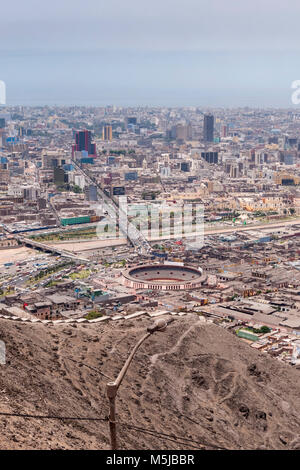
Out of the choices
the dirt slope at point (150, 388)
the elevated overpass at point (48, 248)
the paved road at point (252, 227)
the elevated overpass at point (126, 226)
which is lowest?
the elevated overpass at point (48, 248)

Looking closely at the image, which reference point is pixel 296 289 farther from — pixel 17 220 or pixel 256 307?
pixel 17 220

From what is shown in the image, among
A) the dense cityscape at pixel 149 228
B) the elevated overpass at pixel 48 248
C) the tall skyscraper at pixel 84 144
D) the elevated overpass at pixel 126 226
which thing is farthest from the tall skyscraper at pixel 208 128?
the elevated overpass at pixel 48 248

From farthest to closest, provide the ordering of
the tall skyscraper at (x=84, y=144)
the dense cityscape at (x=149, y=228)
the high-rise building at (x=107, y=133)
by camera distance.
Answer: the high-rise building at (x=107, y=133) < the tall skyscraper at (x=84, y=144) < the dense cityscape at (x=149, y=228)

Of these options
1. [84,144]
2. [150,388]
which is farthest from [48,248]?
[84,144]

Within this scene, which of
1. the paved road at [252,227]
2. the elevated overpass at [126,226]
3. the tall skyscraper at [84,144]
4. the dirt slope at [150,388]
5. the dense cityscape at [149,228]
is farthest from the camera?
the tall skyscraper at [84,144]

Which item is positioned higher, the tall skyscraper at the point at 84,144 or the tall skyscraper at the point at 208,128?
the tall skyscraper at the point at 208,128

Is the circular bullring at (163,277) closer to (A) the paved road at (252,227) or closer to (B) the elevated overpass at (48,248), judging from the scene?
(B) the elevated overpass at (48,248)

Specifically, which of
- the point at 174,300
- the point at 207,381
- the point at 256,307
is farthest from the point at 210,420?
the point at 174,300
